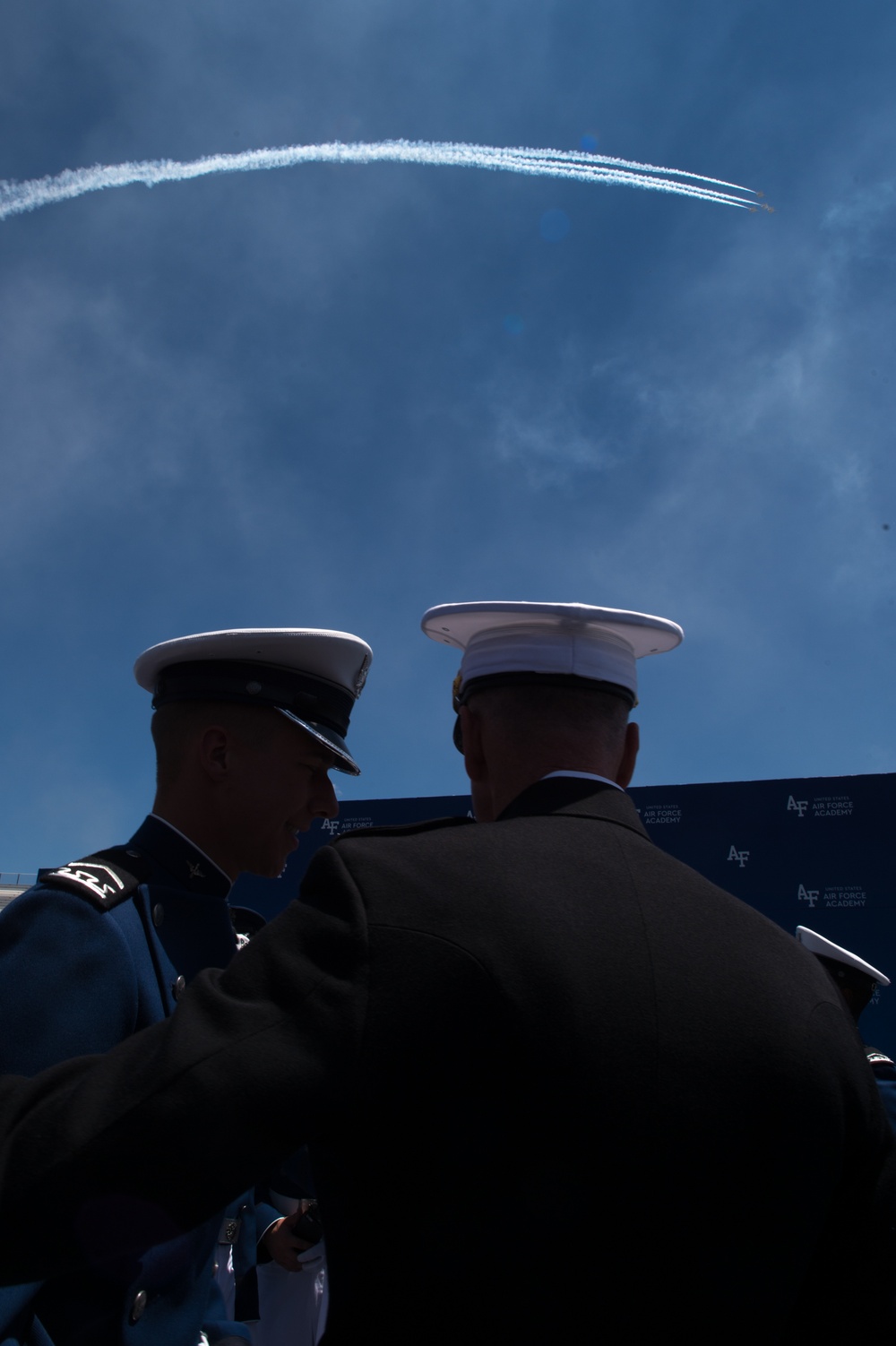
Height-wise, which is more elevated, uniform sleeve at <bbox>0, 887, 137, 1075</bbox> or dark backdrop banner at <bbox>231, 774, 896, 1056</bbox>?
dark backdrop banner at <bbox>231, 774, 896, 1056</bbox>

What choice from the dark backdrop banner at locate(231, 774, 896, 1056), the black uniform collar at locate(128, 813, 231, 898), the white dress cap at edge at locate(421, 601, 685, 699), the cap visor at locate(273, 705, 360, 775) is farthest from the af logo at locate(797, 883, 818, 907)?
the black uniform collar at locate(128, 813, 231, 898)

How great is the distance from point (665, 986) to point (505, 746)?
2.09ft

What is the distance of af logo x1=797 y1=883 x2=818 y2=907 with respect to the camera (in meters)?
10.5

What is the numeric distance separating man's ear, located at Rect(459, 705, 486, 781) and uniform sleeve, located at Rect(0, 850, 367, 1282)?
0.69m

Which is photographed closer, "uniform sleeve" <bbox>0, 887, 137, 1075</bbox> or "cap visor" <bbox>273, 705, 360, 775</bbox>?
"uniform sleeve" <bbox>0, 887, 137, 1075</bbox>

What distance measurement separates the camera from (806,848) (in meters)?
10.7

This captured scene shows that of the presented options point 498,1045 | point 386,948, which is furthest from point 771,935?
point 386,948

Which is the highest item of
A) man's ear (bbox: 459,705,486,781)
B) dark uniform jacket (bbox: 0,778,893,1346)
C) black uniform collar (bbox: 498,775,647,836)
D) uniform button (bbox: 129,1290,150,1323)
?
man's ear (bbox: 459,705,486,781)

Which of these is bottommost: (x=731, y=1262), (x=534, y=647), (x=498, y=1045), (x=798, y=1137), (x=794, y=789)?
(x=731, y=1262)

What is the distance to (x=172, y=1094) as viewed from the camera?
1058 mm

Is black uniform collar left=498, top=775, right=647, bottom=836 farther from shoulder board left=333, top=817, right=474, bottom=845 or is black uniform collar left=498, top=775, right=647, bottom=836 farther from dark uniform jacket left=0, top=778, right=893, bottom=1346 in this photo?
dark uniform jacket left=0, top=778, right=893, bottom=1346

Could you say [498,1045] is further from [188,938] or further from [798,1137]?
[188,938]

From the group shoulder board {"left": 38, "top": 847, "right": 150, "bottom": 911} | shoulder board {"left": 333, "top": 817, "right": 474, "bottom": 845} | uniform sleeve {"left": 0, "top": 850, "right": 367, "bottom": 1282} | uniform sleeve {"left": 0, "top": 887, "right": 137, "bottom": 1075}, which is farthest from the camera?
shoulder board {"left": 38, "top": 847, "right": 150, "bottom": 911}

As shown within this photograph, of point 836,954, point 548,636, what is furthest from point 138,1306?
point 836,954
